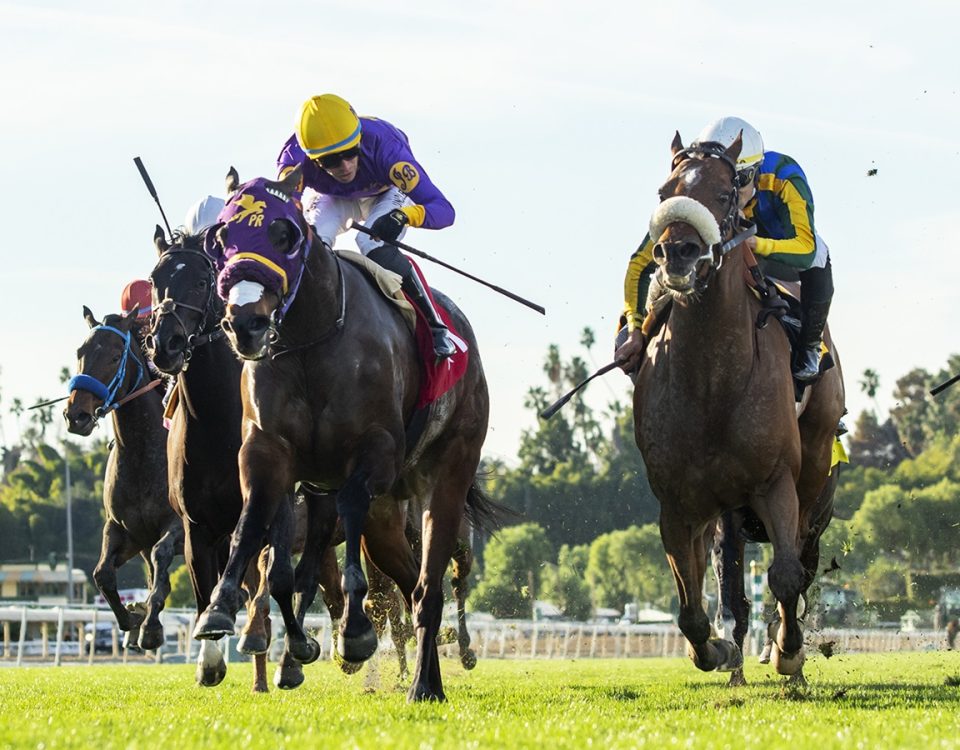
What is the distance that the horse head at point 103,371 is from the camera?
11328mm

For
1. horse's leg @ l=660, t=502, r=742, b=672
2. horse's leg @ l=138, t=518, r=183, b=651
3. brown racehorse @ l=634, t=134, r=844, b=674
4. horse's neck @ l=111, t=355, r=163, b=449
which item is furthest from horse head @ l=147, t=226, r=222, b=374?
horse's leg @ l=660, t=502, r=742, b=672

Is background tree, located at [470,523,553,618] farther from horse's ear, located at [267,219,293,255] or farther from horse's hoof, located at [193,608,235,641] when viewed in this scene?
horse's hoof, located at [193,608,235,641]

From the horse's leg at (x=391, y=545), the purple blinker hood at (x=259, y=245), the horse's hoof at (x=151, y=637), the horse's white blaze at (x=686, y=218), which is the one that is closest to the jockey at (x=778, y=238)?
the horse's white blaze at (x=686, y=218)

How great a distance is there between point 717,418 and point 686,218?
47.5 inches

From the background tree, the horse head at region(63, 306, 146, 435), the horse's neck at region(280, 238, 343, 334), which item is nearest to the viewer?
the horse's neck at region(280, 238, 343, 334)

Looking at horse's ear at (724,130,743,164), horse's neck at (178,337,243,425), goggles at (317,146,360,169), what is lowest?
horse's neck at (178,337,243,425)

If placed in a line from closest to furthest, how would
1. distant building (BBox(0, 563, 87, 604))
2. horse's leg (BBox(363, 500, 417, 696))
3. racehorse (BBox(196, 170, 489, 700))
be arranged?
racehorse (BBox(196, 170, 489, 700)), horse's leg (BBox(363, 500, 417, 696)), distant building (BBox(0, 563, 87, 604))

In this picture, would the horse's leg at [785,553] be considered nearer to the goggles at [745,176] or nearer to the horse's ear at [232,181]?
the goggles at [745,176]

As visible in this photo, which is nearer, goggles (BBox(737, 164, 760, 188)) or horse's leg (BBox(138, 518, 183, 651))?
goggles (BBox(737, 164, 760, 188))

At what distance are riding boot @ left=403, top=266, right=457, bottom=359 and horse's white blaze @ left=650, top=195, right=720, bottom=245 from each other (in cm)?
165

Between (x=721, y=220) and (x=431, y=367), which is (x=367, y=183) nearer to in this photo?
(x=431, y=367)

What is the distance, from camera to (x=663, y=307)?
918 centimetres

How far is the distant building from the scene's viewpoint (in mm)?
86688

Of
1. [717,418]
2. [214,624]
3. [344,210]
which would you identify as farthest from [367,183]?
[214,624]
